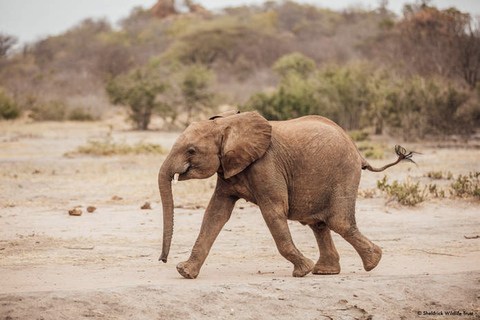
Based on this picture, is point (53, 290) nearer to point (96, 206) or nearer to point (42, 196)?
point (96, 206)

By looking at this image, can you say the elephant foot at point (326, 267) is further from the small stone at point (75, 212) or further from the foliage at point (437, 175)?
the foliage at point (437, 175)

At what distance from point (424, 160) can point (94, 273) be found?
1098cm

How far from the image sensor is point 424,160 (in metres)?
15.7

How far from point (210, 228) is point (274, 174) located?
804 mm

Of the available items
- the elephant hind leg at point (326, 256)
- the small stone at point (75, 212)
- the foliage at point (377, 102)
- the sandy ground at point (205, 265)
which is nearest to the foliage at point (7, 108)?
the foliage at point (377, 102)

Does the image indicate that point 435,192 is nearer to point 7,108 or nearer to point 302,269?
point 302,269

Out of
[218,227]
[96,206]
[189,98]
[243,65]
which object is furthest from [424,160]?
[243,65]

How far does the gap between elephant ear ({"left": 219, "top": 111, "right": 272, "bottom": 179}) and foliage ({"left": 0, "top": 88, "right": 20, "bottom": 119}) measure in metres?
24.0

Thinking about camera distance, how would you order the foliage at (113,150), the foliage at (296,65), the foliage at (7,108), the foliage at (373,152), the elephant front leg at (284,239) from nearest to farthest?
the elephant front leg at (284,239) < the foliage at (373,152) < the foliage at (113,150) < the foliage at (7,108) < the foliage at (296,65)

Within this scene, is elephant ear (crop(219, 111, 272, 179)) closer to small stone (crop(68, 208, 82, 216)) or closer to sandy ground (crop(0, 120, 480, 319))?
sandy ground (crop(0, 120, 480, 319))

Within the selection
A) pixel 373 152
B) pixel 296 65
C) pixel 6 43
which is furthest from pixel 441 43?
pixel 6 43

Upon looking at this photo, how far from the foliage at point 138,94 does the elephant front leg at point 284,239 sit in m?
20.7

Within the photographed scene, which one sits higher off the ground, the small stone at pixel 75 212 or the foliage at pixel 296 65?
the foliage at pixel 296 65

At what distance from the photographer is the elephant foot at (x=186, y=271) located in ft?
20.1
